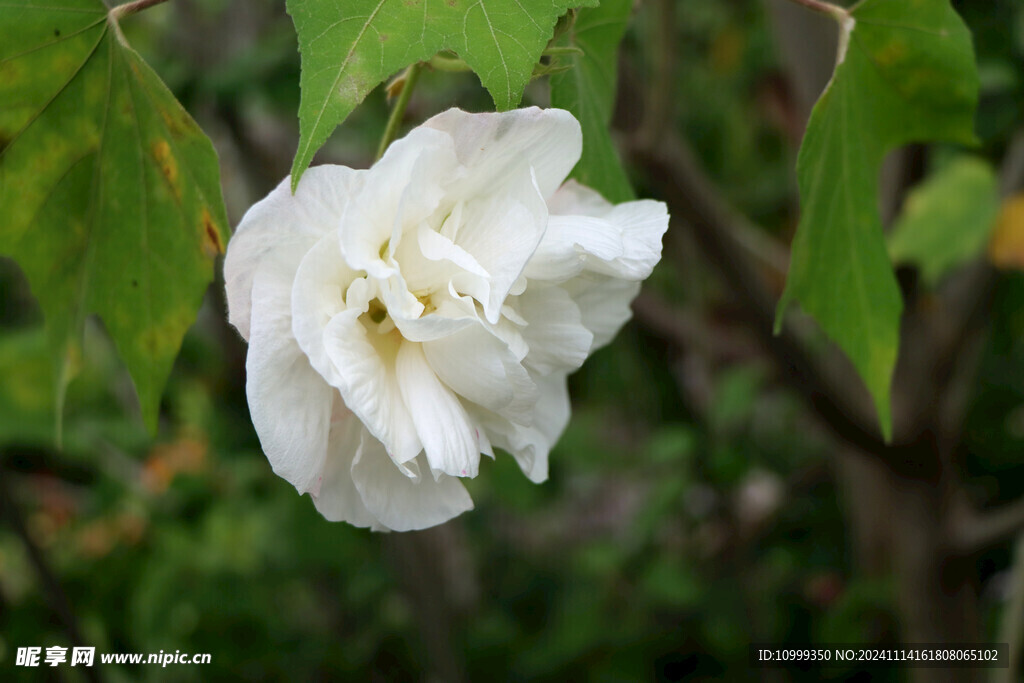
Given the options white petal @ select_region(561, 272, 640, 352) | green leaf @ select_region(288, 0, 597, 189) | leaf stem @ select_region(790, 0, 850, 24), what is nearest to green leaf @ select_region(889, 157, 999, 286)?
leaf stem @ select_region(790, 0, 850, 24)

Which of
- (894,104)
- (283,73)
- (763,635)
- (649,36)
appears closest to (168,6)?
(283,73)

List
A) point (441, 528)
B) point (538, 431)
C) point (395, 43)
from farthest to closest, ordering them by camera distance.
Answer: point (441, 528) → point (538, 431) → point (395, 43)

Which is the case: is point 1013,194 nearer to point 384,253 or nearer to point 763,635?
point 763,635

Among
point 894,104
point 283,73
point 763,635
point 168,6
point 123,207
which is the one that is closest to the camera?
point 123,207

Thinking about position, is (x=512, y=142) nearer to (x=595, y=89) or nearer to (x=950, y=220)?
(x=595, y=89)

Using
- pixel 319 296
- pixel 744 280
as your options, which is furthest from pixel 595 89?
pixel 744 280

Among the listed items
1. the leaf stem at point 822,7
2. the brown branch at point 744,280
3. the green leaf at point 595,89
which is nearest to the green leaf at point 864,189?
the leaf stem at point 822,7
